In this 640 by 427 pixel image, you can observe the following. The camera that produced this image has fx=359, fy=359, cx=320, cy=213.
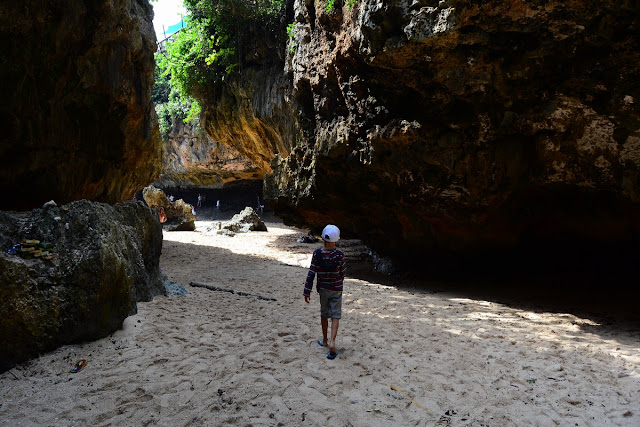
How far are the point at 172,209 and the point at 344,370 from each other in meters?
17.8

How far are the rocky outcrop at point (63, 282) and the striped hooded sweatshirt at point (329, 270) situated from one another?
2068 millimetres

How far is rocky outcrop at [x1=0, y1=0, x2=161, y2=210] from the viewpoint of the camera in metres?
5.55

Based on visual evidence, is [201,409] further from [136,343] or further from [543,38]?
[543,38]

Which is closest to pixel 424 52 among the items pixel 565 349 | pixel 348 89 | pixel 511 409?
pixel 348 89

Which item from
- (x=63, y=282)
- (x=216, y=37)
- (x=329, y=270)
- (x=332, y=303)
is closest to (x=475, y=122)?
(x=329, y=270)

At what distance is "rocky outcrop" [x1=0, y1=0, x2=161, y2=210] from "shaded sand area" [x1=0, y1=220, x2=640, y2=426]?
3.86 metres

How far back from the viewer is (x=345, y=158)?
766cm

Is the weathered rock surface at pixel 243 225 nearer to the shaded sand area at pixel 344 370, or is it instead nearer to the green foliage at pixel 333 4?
the green foliage at pixel 333 4

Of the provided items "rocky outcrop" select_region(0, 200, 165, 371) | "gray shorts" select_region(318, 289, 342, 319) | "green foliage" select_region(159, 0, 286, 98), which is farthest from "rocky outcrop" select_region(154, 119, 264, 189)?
"gray shorts" select_region(318, 289, 342, 319)

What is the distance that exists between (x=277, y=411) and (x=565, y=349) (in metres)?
3.20

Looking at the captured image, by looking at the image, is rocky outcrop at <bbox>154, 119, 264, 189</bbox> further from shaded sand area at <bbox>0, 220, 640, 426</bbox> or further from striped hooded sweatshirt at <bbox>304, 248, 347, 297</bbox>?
striped hooded sweatshirt at <bbox>304, 248, 347, 297</bbox>

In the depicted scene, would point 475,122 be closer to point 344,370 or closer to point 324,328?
point 324,328

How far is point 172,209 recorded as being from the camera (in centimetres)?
1906

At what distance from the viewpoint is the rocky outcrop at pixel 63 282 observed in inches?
119
